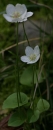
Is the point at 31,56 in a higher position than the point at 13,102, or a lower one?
higher

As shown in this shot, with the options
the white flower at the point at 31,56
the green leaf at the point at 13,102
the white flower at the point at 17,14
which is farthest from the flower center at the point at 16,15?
the green leaf at the point at 13,102

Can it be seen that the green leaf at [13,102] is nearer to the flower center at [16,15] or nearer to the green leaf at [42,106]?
the green leaf at [42,106]

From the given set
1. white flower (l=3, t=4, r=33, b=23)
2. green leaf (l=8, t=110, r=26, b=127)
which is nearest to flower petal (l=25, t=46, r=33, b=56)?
white flower (l=3, t=4, r=33, b=23)

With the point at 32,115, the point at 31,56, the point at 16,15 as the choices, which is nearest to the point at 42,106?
the point at 32,115

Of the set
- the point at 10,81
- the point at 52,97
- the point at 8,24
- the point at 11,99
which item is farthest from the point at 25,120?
the point at 8,24

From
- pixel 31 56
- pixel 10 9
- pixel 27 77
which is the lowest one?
pixel 27 77

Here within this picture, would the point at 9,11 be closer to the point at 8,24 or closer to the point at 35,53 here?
the point at 35,53

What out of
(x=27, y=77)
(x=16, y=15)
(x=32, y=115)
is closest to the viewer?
(x=16, y=15)

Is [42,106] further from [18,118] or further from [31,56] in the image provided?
[31,56]
